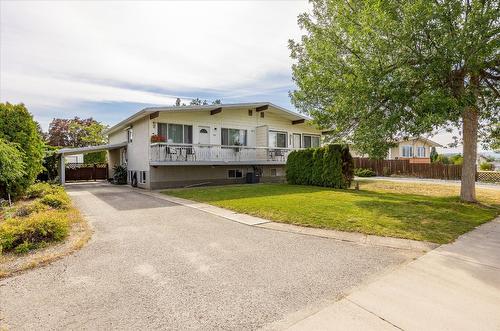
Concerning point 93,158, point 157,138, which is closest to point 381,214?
point 157,138

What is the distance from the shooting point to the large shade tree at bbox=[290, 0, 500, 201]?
301 inches

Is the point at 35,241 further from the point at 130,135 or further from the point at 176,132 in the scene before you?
the point at 130,135

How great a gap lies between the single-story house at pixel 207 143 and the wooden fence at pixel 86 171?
546 cm

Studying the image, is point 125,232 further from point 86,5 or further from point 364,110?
point 364,110

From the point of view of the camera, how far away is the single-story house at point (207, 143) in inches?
639

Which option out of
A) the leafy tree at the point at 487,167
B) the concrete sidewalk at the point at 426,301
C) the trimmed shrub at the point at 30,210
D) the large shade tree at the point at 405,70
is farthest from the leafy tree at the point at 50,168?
the leafy tree at the point at 487,167

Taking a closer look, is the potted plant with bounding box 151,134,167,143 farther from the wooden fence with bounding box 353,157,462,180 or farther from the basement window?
the wooden fence with bounding box 353,157,462,180

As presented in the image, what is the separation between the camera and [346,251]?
525 centimetres

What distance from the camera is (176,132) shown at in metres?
17.1

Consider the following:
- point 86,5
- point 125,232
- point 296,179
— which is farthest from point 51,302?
point 296,179

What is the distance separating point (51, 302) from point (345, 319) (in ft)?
11.5

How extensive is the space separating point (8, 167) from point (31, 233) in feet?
16.3

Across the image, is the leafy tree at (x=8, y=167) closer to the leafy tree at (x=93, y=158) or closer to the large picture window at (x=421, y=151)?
the leafy tree at (x=93, y=158)

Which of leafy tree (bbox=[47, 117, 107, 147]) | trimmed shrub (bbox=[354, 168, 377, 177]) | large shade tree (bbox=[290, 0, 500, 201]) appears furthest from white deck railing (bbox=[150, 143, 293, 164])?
leafy tree (bbox=[47, 117, 107, 147])
